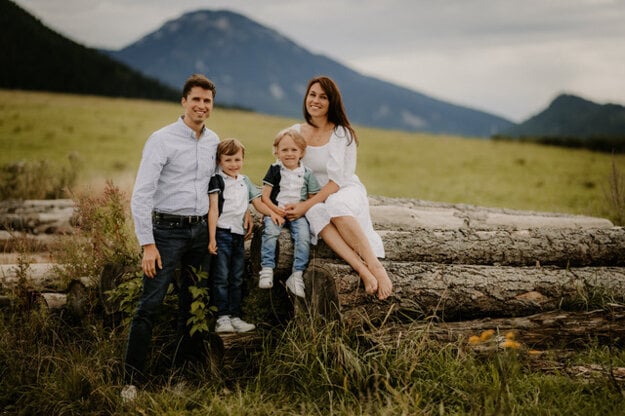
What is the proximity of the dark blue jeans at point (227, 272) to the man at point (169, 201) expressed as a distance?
0.34 meters

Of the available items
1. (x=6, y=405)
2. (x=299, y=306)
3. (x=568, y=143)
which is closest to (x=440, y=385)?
(x=299, y=306)

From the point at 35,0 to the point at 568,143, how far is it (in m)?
36.7

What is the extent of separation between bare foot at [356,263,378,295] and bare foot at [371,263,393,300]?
0.06m

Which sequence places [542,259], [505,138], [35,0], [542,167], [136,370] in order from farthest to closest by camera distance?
[505,138]
[542,167]
[35,0]
[542,259]
[136,370]

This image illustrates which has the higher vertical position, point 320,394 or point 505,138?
point 505,138

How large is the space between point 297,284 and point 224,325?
31.6 inches

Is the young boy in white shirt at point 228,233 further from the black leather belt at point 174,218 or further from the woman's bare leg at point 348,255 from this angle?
the woman's bare leg at point 348,255

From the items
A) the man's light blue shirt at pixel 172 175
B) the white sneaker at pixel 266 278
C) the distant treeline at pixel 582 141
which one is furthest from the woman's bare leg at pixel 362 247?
the distant treeline at pixel 582 141

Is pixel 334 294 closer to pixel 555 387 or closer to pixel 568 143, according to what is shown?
pixel 555 387

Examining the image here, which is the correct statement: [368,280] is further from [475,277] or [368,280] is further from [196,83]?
[196,83]

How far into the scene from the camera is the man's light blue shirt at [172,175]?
3865mm

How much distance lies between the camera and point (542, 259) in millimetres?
5254

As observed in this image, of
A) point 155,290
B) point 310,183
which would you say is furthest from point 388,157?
point 155,290

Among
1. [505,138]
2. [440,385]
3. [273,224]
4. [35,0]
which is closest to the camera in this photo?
[440,385]
